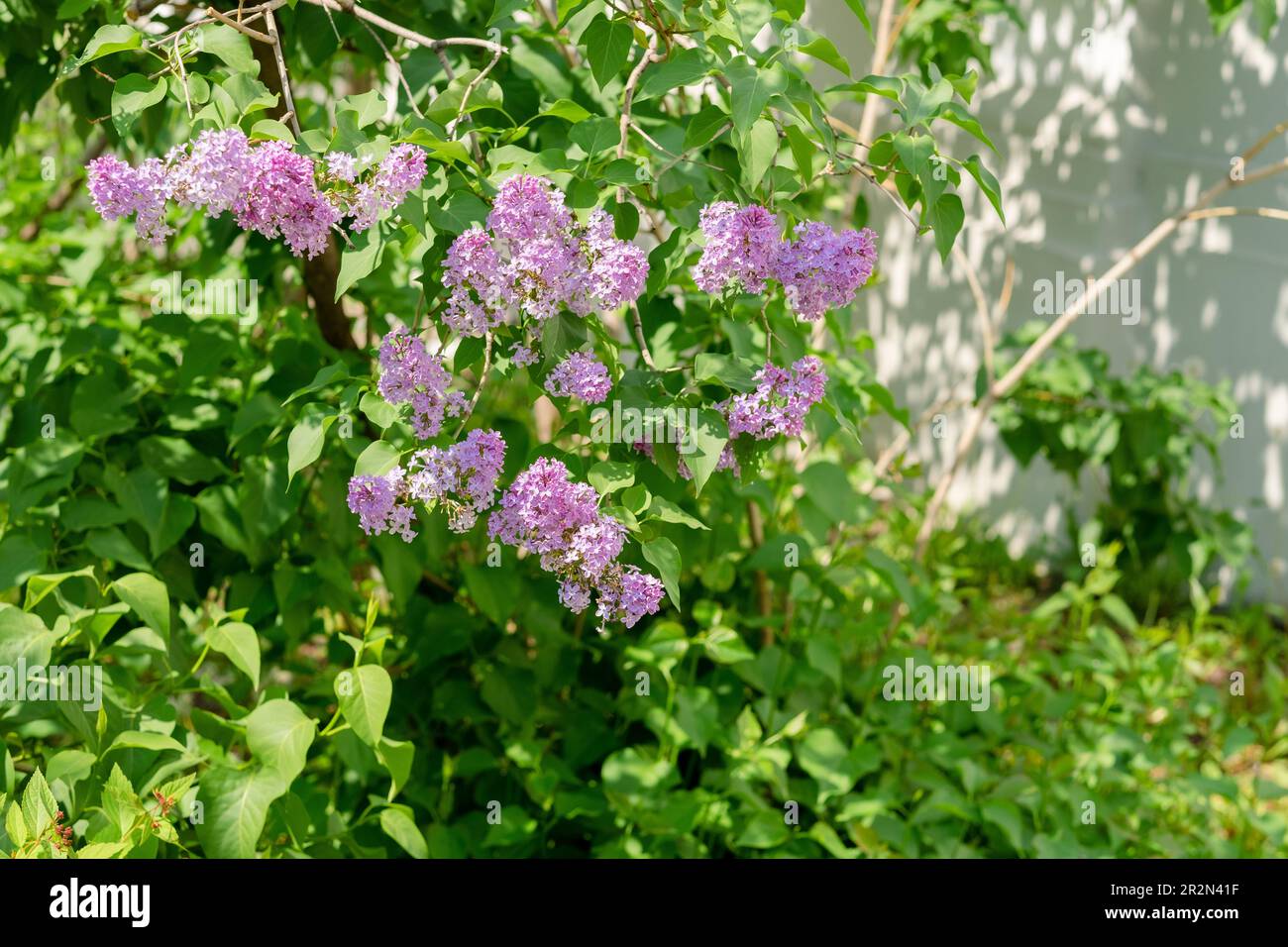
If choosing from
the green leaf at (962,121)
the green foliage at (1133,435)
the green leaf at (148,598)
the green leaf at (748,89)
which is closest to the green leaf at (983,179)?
the green leaf at (962,121)

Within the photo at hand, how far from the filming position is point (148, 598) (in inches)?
61.9

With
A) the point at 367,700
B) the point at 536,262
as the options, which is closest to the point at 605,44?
the point at 536,262

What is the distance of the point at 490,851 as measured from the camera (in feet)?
6.95

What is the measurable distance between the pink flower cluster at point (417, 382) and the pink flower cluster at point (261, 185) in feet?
0.43

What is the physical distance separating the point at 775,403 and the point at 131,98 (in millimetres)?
765

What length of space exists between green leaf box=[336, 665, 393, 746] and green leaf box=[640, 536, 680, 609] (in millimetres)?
424

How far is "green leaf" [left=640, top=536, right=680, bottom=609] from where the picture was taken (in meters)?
1.21

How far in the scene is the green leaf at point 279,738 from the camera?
1459mm

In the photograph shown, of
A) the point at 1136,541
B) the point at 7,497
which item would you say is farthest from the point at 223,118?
the point at 1136,541

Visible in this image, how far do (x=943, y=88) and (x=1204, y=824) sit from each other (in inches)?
77.4

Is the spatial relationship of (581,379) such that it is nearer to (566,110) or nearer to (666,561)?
(666,561)

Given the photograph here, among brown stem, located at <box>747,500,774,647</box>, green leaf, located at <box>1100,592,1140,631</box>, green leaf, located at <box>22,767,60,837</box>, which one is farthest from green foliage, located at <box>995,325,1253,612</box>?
green leaf, located at <box>22,767,60,837</box>

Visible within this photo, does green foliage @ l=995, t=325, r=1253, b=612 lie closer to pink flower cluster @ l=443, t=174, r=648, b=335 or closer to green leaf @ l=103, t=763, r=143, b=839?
pink flower cluster @ l=443, t=174, r=648, b=335

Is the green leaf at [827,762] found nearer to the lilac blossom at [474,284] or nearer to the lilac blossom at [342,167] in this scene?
the lilac blossom at [474,284]
